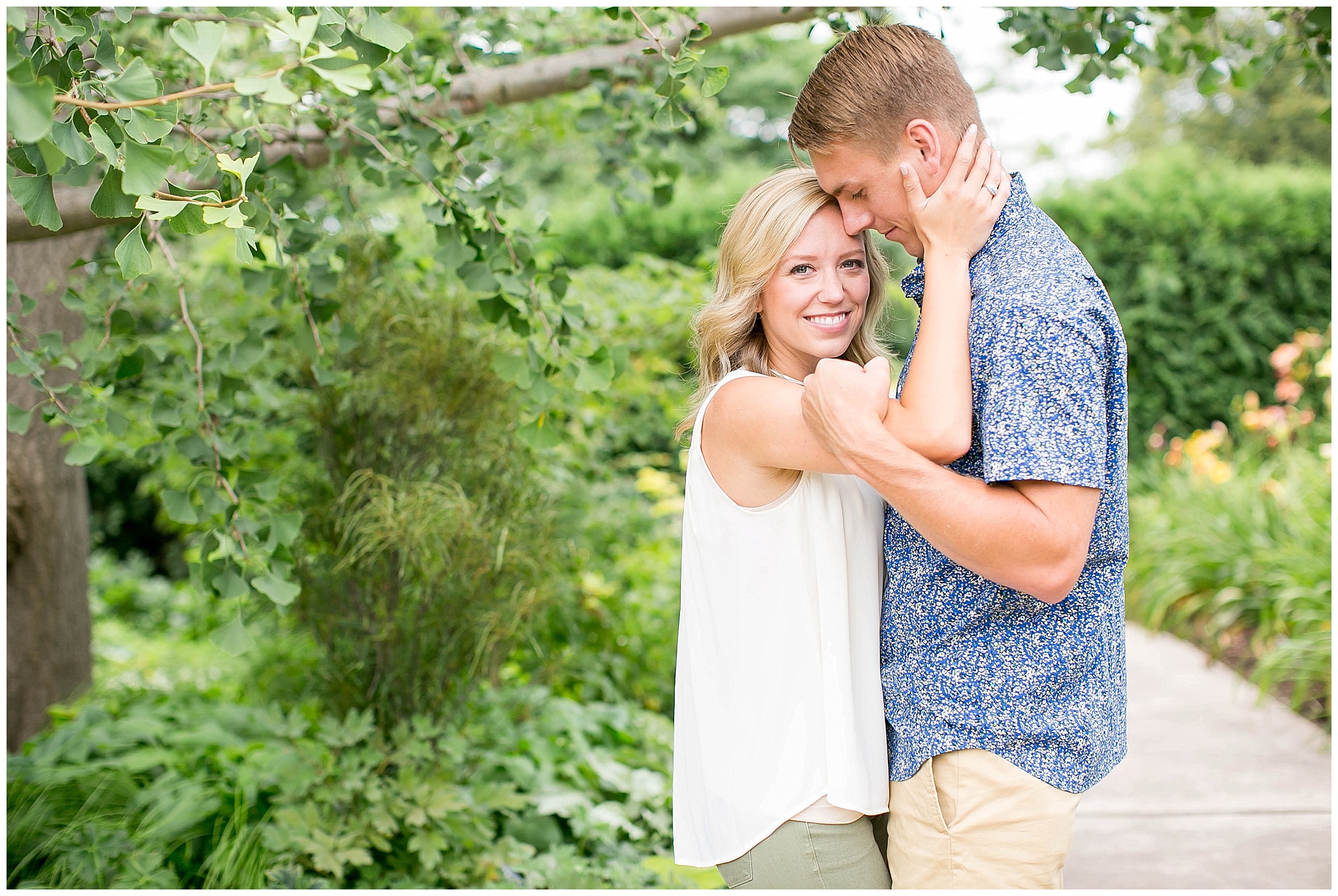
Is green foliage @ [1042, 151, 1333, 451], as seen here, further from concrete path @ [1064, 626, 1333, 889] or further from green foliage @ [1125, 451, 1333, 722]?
concrete path @ [1064, 626, 1333, 889]

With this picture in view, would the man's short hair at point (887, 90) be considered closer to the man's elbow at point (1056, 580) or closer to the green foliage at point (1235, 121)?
the man's elbow at point (1056, 580)

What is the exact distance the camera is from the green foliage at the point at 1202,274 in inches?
299

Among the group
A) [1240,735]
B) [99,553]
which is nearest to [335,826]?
[1240,735]

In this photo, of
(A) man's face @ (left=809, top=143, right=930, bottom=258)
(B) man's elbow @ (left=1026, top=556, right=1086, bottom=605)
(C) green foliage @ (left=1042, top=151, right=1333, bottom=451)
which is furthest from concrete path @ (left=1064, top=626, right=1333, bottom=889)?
(C) green foliage @ (left=1042, top=151, right=1333, bottom=451)

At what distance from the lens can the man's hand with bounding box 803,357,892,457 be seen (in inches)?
49.3

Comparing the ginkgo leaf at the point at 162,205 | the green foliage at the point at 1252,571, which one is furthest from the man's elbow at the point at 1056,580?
the green foliage at the point at 1252,571

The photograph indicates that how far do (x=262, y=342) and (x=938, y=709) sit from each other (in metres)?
1.64

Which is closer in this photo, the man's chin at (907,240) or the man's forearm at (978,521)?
the man's forearm at (978,521)

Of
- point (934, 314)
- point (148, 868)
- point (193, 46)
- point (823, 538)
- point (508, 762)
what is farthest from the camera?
point (508, 762)

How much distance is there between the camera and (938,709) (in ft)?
4.50

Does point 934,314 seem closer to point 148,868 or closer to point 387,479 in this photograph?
point 387,479

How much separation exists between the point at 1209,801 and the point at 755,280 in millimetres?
2848

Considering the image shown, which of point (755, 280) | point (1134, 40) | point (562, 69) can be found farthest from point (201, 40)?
point (1134, 40)

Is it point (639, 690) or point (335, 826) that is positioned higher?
point (335, 826)
